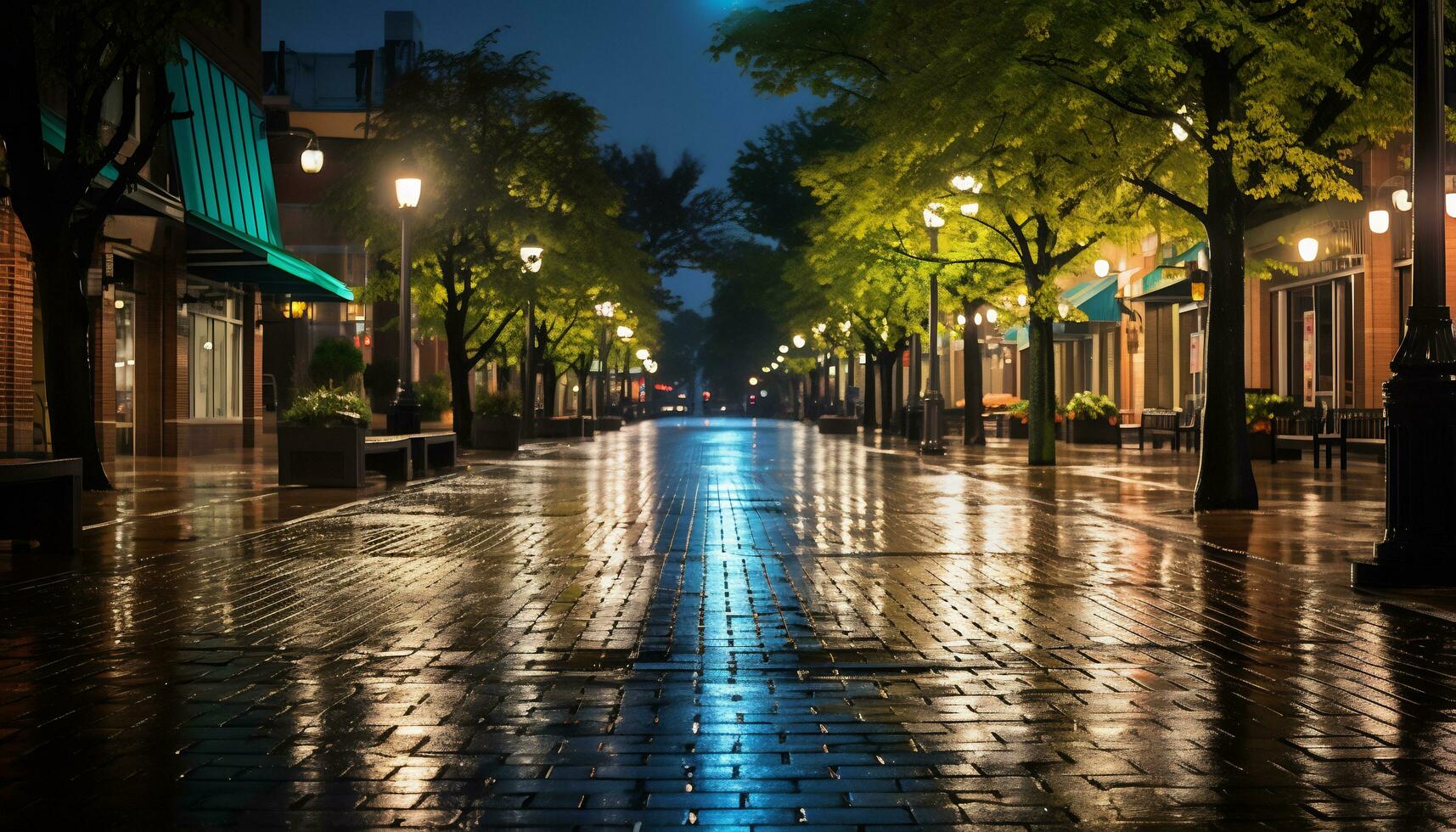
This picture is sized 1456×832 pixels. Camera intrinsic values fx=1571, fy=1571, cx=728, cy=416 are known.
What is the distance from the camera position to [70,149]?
63.7 feet

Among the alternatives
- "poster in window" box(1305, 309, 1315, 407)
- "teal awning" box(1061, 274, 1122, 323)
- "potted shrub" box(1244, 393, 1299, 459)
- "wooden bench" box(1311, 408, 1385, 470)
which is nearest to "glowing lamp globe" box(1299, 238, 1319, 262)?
"potted shrub" box(1244, 393, 1299, 459)

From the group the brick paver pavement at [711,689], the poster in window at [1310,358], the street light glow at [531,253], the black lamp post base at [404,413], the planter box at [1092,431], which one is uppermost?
the street light glow at [531,253]

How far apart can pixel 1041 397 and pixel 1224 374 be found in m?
11.5

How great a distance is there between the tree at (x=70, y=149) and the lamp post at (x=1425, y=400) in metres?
14.5

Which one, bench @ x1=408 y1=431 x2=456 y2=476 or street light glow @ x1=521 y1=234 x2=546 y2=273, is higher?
street light glow @ x1=521 y1=234 x2=546 y2=273

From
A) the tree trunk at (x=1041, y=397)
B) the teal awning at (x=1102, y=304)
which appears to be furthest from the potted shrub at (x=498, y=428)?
the teal awning at (x=1102, y=304)

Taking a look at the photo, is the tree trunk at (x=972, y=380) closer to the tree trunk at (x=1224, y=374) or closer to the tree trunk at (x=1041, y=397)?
the tree trunk at (x=1041, y=397)

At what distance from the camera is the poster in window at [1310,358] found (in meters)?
35.5

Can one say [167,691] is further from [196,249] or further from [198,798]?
[196,249]

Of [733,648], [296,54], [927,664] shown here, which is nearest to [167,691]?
[733,648]

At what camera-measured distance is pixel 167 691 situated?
7.19 metres

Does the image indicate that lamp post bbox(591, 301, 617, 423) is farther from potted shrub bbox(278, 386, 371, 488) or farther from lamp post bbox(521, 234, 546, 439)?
potted shrub bbox(278, 386, 371, 488)

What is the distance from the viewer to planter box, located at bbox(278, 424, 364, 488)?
Answer: 21906mm

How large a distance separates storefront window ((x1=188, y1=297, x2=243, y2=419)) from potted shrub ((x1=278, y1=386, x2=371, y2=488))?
44.9 ft
